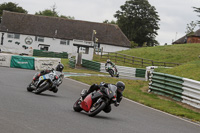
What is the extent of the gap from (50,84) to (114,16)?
270 feet

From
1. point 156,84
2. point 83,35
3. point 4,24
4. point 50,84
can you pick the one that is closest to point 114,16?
point 83,35

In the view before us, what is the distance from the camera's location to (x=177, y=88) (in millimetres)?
17734

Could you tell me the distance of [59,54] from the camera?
199ft

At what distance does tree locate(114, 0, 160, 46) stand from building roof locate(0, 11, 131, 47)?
40.3 ft

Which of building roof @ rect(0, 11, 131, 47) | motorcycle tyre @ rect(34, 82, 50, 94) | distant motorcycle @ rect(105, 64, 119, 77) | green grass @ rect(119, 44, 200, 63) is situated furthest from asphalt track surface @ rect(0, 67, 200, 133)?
building roof @ rect(0, 11, 131, 47)

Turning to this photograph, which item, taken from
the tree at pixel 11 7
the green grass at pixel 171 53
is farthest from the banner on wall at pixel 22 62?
the tree at pixel 11 7

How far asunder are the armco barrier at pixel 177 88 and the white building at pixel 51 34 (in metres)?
53.9

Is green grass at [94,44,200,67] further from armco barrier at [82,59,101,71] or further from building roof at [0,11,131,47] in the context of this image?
armco barrier at [82,59,101,71]

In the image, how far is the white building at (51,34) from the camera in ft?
248

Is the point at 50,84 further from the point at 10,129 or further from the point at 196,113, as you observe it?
the point at 10,129

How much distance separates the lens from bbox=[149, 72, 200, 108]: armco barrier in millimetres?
15909

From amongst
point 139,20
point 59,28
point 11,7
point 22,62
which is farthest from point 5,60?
point 11,7

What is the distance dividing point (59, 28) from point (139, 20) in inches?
890

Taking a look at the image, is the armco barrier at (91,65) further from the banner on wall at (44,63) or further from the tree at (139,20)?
the tree at (139,20)
